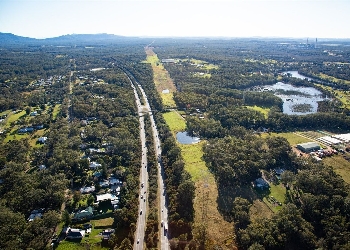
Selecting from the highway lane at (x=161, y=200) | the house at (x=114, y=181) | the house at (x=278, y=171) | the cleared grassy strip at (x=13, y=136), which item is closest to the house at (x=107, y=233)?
the highway lane at (x=161, y=200)

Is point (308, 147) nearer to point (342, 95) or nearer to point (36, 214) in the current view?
point (36, 214)

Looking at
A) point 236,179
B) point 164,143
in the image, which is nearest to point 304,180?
point 236,179

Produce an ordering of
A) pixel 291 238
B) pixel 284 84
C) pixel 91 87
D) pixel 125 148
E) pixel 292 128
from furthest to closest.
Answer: pixel 284 84 → pixel 91 87 → pixel 292 128 → pixel 125 148 → pixel 291 238

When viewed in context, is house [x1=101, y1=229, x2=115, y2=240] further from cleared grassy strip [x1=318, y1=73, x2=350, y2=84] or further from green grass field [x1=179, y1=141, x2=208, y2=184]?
cleared grassy strip [x1=318, y1=73, x2=350, y2=84]

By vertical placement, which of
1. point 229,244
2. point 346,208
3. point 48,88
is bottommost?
point 229,244

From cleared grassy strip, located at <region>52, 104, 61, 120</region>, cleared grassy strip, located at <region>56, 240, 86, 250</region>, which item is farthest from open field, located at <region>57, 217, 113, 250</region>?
cleared grassy strip, located at <region>52, 104, 61, 120</region>

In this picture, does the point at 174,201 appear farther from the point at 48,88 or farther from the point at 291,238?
the point at 48,88

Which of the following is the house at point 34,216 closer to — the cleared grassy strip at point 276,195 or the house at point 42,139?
Answer: the house at point 42,139

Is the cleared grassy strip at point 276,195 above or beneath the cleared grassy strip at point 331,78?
beneath
